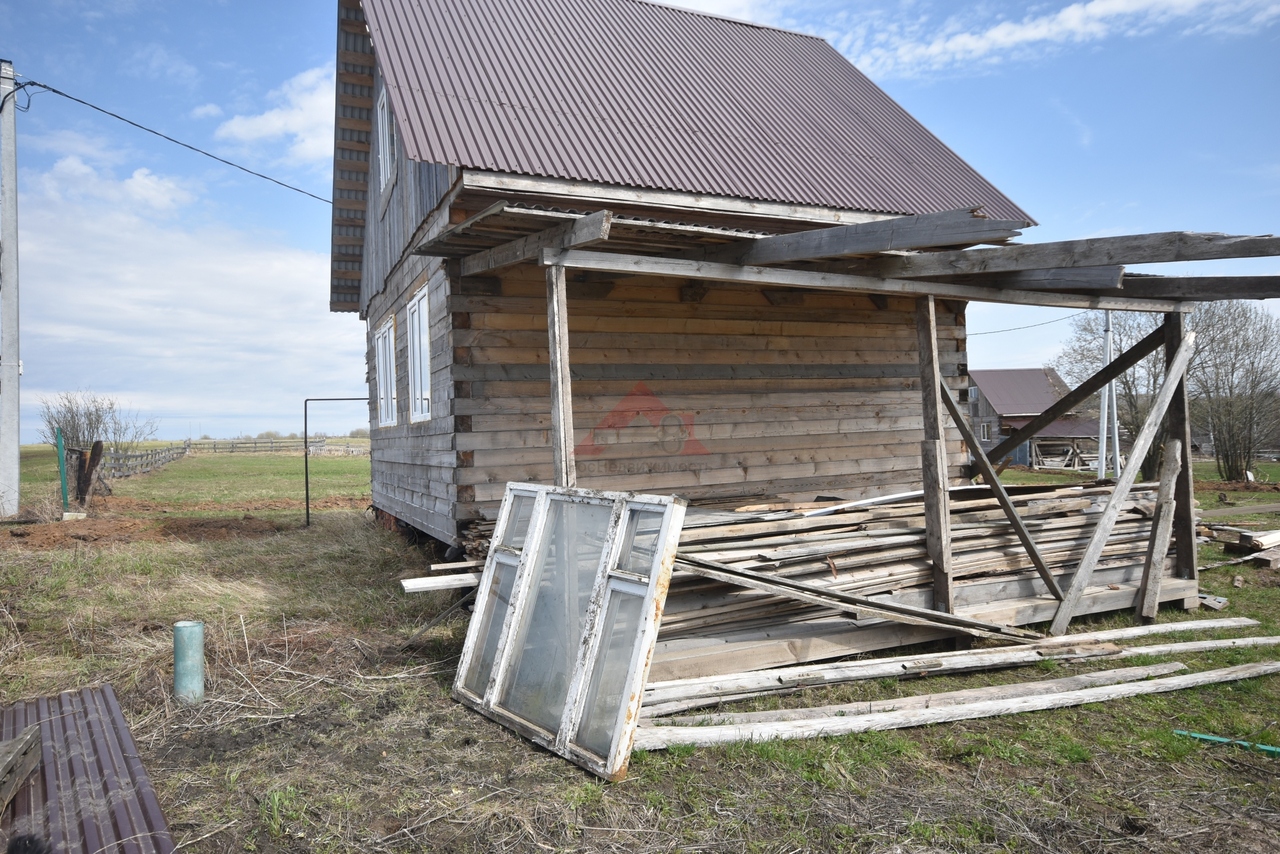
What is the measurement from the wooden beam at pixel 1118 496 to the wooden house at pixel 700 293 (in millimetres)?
29

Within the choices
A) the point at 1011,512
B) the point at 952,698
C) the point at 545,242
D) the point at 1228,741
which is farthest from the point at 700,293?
the point at 1228,741

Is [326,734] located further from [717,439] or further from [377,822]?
[717,439]

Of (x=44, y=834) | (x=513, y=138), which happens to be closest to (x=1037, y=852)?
(x=44, y=834)

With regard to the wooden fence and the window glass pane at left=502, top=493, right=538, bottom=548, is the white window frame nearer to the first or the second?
the window glass pane at left=502, top=493, right=538, bottom=548

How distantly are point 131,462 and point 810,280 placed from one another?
3074 cm

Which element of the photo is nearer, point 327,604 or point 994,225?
point 994,225

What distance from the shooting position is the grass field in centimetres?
357

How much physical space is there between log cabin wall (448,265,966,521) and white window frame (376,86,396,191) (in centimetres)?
400

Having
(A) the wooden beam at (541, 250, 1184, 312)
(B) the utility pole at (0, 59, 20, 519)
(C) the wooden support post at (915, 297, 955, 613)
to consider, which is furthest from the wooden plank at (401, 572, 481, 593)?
(B) the utility pole at (0, 59, 20, 519)

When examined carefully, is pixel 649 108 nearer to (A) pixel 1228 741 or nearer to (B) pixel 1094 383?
(B) pixel 1094 383

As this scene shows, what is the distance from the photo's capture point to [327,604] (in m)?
7.82

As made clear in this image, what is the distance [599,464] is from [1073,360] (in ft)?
107

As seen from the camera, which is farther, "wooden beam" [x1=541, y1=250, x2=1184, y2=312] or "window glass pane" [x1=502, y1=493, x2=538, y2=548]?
"wooden beam" [x1=541, y1=250, x2=1184, y2=312]

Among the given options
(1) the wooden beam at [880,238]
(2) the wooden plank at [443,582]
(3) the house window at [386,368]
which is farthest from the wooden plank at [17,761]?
(3) the house window at [386,368]
